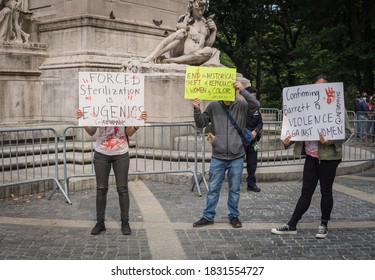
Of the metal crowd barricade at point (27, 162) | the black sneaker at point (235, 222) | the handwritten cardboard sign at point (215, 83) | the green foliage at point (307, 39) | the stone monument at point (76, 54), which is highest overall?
the green foliage at point (307, 39)

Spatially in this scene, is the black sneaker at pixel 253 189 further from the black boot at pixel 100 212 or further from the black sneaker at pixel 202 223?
the black boot at pixel 100 212

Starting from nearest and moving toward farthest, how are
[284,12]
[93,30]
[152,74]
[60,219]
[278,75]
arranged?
1. [60,219]
2. [152,74]
3. [93,30]
4. [284,12]
5. [278,75]

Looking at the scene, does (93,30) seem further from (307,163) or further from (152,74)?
(307,163)

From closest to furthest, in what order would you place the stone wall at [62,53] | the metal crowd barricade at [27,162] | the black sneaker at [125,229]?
the black sneaker at [125,229]
the metal crowd barricade at [27,162]
the stone wall at [62,53]

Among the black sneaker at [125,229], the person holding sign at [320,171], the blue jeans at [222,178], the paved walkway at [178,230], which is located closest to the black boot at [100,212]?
the paved walkway at [178,230]

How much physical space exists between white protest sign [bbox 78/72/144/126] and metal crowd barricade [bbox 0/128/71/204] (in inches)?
83.1

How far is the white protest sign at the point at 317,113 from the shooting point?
6320mm

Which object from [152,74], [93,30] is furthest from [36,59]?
[152,74]

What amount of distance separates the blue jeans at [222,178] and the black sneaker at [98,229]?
1.36 m

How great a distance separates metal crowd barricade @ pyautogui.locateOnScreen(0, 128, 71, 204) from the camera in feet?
28.2

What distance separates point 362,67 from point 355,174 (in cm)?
1575

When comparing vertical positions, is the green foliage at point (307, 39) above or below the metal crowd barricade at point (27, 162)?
above

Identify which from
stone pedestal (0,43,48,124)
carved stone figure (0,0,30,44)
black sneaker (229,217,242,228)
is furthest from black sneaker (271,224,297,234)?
carved stone figure (0,0,30,44)

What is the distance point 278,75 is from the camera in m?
35.5
